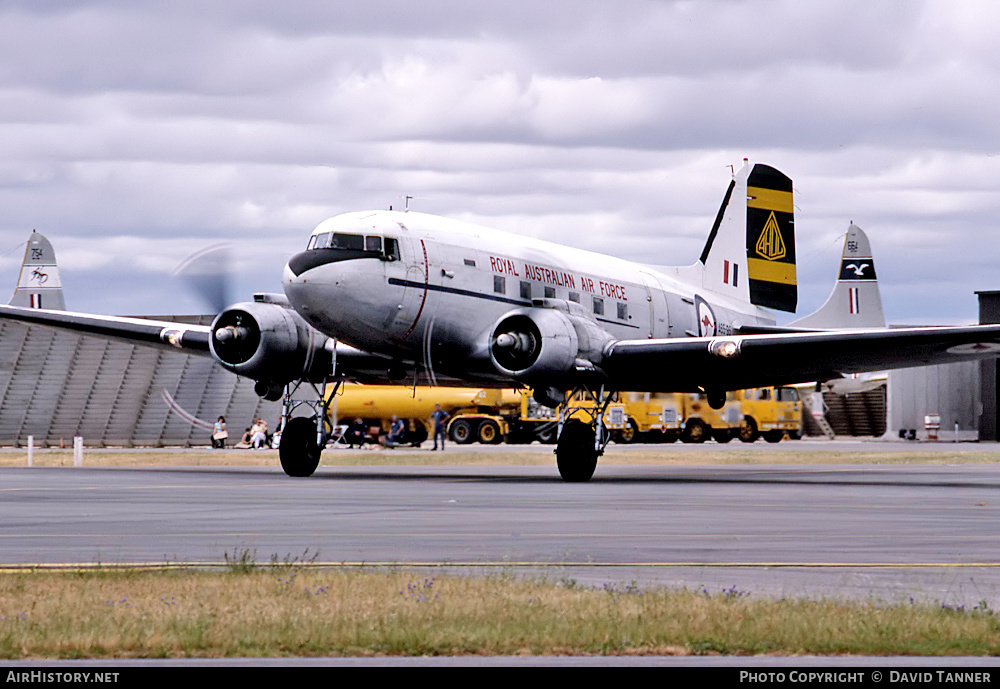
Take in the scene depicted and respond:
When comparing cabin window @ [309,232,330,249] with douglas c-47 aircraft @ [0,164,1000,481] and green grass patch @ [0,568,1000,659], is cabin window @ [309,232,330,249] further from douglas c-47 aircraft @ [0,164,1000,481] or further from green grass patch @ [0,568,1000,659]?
green grass patch @ [0,568,1000,659]

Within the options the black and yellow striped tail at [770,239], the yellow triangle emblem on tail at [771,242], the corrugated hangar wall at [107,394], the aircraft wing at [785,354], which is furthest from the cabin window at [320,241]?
the corrugated hangar wall at [107,394]

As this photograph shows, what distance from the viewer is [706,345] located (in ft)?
101

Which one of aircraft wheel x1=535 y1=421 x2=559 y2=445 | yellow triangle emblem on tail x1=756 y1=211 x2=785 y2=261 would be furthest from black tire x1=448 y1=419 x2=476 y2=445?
yellow triangle emblem on tail x1=756 y1=211 x2=785 y2=261

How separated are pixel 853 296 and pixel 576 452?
67.4ft

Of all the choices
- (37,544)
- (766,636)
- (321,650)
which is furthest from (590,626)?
(37,544)

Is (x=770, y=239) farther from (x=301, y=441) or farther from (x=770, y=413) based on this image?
(x=770, y=413)

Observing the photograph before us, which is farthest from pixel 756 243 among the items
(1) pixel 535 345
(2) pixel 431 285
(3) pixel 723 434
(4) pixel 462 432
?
(4) pixel 462 432

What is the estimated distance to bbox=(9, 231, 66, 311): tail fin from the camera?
183 feet

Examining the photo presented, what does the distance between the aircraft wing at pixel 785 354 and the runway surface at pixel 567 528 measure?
8.56ft

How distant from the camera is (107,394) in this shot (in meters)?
64.2

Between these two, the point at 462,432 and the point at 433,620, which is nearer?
the point at 433,620

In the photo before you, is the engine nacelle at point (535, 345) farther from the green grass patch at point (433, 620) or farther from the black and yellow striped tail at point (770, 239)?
the green grass patch at point (433, 620)

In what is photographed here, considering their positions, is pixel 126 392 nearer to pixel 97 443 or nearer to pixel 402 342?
pixel 97 443

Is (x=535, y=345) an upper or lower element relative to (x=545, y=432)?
upper
